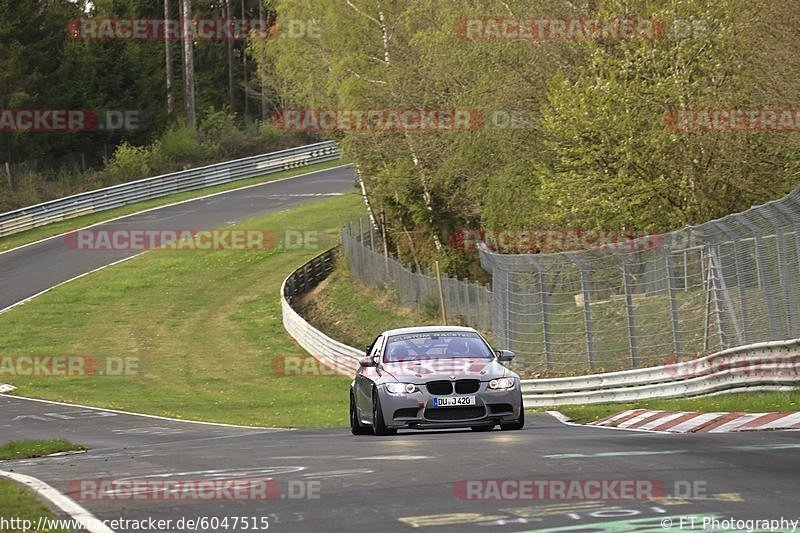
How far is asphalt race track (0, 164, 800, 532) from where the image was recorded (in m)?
8.75

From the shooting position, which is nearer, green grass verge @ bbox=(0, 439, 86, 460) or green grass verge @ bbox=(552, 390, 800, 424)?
green grass verge @ bbox=(552, 390, 800, 424)

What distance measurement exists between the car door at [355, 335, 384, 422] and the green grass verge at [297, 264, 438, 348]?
84.0ft

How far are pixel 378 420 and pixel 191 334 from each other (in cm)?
3193

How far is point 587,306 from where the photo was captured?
89.0ft

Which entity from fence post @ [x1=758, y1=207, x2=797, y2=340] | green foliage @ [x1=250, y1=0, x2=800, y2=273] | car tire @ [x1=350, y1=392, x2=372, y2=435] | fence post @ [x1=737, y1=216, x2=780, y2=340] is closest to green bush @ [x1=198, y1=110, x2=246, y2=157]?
green foliage @ [x1=250, y1=0, x2=800, y2=273]

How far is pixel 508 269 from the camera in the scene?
30406mm

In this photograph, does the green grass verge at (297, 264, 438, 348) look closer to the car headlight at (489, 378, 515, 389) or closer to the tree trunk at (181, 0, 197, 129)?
the tree trunk at (181, 0, 197, 129)

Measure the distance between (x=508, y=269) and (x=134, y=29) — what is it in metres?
57.4

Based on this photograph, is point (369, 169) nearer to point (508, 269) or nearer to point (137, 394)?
point (137, 394)

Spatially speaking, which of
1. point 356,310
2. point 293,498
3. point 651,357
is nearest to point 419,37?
point 356,310

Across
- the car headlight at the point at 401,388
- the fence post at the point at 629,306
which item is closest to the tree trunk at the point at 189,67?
the fence post at the point at 629,306

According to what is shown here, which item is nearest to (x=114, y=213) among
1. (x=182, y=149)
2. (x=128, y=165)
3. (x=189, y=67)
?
(x=128, y=165)

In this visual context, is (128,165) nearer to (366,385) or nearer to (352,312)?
(352,312)

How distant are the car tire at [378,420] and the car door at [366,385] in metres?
0.21
